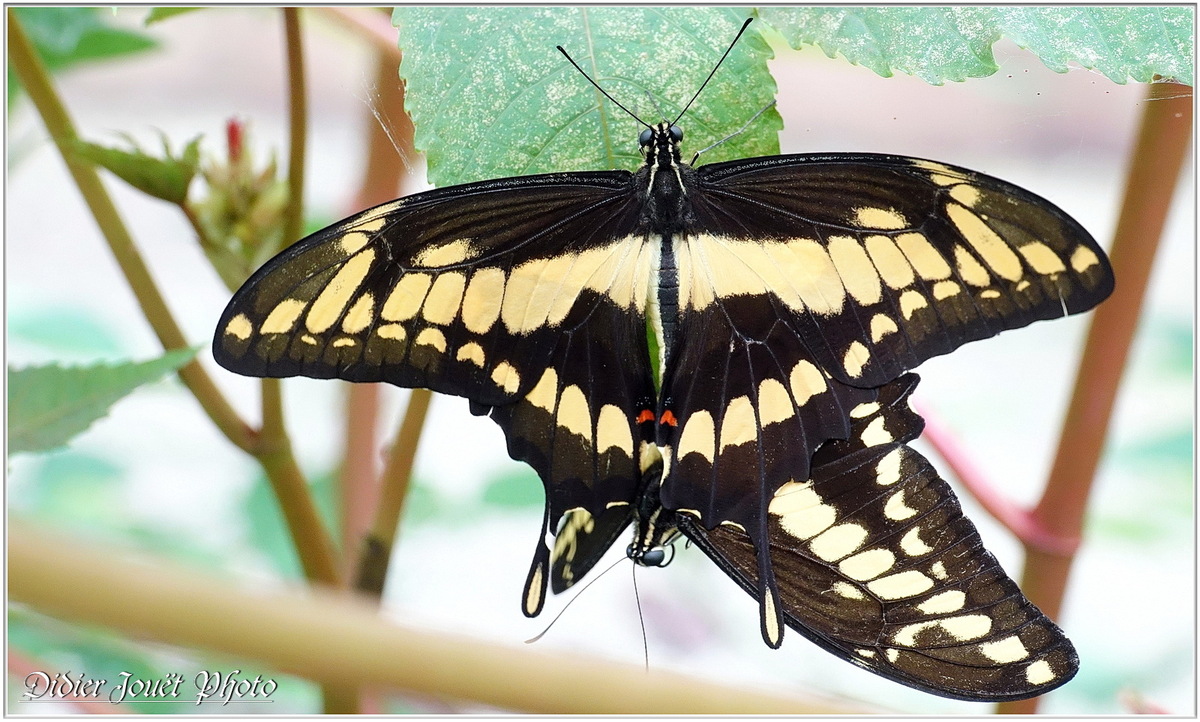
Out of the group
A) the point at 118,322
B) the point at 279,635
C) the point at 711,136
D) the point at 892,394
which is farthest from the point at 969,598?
the point at 118,322

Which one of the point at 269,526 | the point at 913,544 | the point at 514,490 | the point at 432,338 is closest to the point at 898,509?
the point at 913,544

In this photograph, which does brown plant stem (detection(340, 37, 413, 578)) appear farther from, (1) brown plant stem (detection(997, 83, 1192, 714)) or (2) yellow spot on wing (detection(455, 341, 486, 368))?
(1) brown plant stem (detection(997, 83, 1192, 714))

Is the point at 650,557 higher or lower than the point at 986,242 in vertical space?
lower

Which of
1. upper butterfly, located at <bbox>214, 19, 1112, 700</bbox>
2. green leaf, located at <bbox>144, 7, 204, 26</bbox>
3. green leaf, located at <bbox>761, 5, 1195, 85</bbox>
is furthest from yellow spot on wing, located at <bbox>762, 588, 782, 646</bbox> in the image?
green leaf, located at <bbox>144, 7, 204, 26</bbox>

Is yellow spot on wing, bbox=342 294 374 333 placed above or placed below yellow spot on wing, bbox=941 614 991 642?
below

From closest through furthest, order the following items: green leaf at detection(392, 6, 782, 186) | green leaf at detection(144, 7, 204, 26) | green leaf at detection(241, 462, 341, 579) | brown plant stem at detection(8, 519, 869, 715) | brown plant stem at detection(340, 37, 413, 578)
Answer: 1. brown plant stem at detection(8, 519, 869, 715)
2. green leaf at detection(392, 6, 782, 186)
3. green leaf at detection(144, 7, 204, 26)
4. brown plant stem at detection(340, 37, 413, 578)
5. green leaf at detection(241, 462, 341, 579)

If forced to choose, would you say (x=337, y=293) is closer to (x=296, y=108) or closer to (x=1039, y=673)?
(x=296, y=108)

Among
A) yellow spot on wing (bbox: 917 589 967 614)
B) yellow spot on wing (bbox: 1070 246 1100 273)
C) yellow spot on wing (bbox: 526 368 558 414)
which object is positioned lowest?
yellow spot on wing (bbox: 526 368 558 414)
